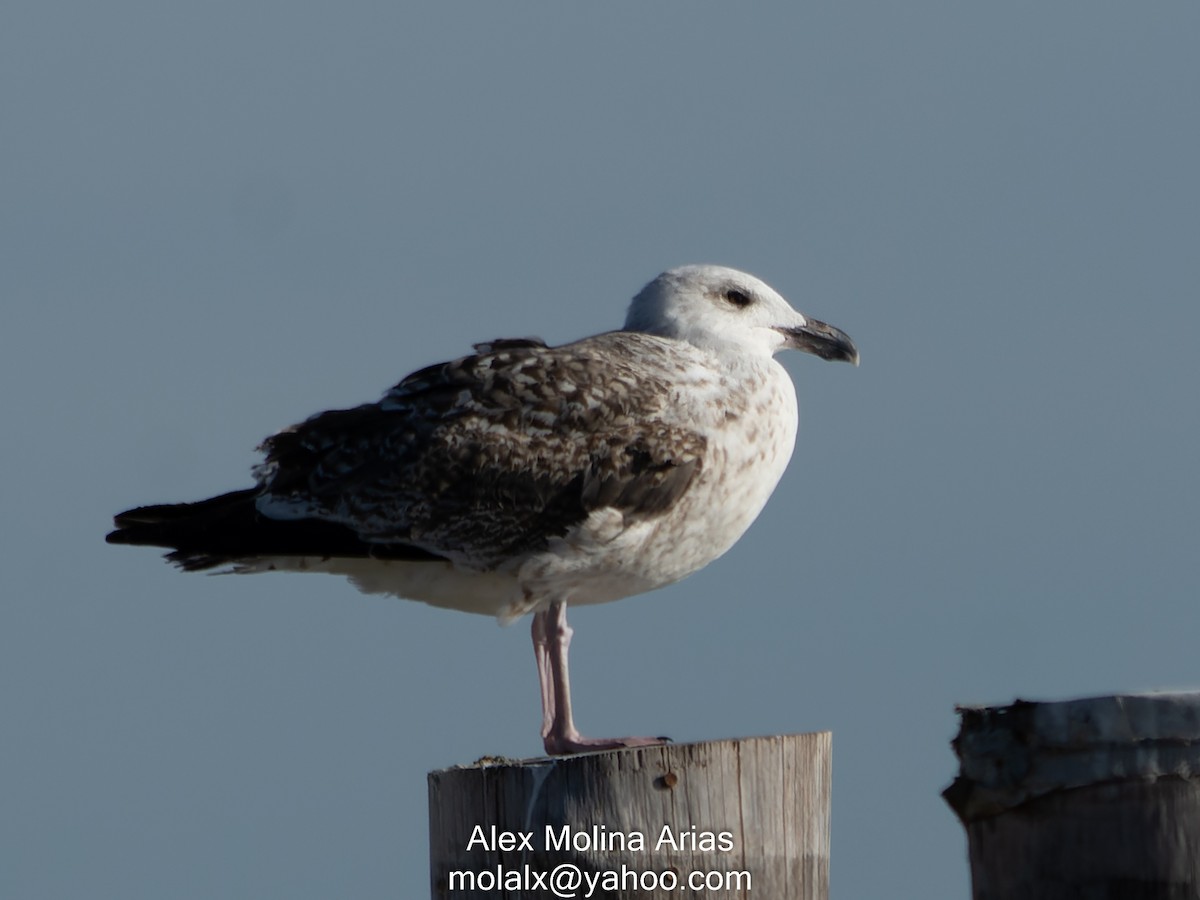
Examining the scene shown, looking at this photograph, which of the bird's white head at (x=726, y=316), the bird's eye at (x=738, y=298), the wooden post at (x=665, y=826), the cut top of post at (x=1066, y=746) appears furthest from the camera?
the bird's eye at (x=738, y=298)

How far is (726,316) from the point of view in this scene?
9875 millimetres

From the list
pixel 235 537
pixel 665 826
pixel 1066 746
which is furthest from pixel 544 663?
pixel 1066 746

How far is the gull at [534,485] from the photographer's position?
28.7 feet

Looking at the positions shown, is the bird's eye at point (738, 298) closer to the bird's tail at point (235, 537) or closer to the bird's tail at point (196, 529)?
the bird's tail at point (235, 537)

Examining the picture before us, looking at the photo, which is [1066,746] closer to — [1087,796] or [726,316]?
[1087,796]

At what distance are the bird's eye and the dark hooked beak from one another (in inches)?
12.0

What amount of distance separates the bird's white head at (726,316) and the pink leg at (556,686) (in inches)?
65.3

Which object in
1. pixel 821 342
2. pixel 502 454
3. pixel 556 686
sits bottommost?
pixel 556 686

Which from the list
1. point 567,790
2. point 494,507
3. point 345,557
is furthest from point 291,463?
point 567,790

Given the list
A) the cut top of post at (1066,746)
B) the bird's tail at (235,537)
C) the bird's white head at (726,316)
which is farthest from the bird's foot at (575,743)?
the cut top of post at (1066,746)

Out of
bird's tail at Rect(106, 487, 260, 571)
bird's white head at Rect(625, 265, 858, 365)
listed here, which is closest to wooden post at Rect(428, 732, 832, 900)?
bird's tail at Rect(106, 487, 260, 571)

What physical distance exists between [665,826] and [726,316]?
14.8ft

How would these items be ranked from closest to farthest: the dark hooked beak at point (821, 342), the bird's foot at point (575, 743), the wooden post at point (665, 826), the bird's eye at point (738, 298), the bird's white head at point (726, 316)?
the wooden post at point (665, 826)
the bird's foot at point (575, 743)
the bird's white head at point (726, 316)
the bird's eye at point (738, 298)
the dark hooked beak at point (821, 342)

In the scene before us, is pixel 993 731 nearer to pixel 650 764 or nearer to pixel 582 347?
pixel 650 764
